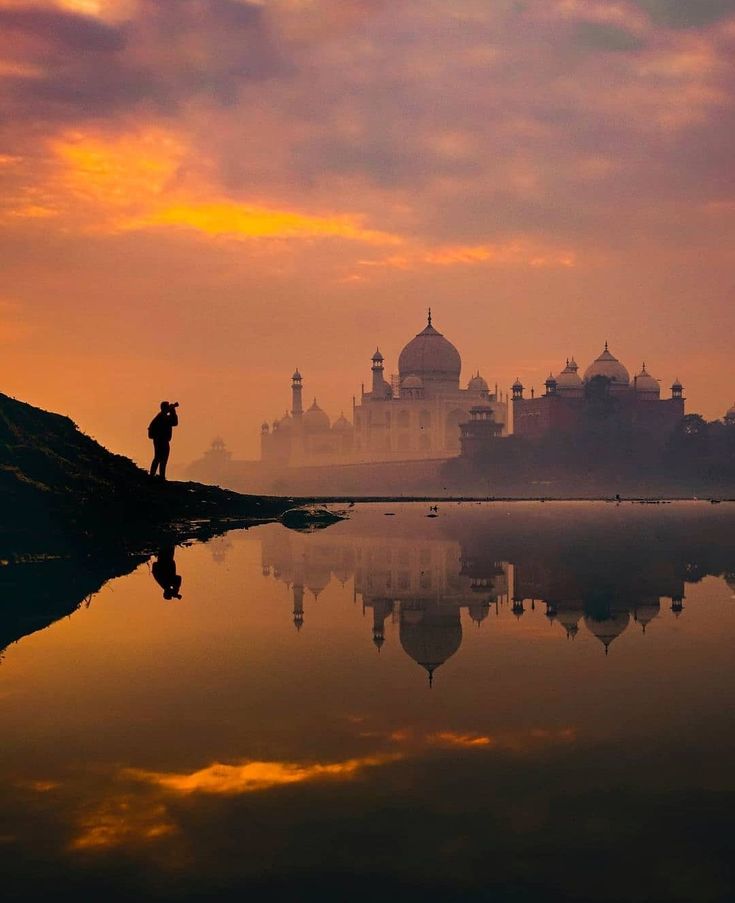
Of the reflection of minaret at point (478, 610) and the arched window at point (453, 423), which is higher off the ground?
the arched window at point (453, 423)

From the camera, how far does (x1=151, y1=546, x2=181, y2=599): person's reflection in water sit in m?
12.2

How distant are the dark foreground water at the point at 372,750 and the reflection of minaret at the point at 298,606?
9 centimetres

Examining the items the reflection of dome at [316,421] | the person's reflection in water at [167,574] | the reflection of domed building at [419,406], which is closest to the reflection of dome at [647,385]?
the reflection of domed building at [419,406]

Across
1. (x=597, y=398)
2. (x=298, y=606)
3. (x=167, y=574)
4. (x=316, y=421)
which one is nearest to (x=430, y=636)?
(x=298, y=606)

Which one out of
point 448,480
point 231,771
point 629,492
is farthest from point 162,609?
point 448,480

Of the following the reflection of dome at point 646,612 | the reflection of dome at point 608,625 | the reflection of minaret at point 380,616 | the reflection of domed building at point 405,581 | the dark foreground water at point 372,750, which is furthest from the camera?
the reflection of dome at point 646,612

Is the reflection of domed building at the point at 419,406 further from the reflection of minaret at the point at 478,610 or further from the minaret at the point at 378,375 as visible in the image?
the reflection of minaret at the point at 478,610

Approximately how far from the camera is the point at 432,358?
10562 cm

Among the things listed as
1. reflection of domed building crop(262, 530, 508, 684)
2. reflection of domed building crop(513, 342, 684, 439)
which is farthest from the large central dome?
reflection of domed building crop(262, 530, 508, 684)

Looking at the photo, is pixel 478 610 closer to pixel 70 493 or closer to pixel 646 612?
pixel 646 612

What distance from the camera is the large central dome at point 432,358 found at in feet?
347

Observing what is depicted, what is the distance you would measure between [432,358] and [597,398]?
28419 mm

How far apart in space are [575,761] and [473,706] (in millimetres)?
1235

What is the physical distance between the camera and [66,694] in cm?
692
